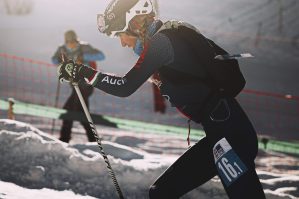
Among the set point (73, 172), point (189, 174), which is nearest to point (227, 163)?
point (189, 174)

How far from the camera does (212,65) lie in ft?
9.13

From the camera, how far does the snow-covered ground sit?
438cm

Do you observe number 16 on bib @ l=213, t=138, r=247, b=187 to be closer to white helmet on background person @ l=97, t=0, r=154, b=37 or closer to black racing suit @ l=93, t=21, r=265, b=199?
black racing suit @ l=93, t=21, r=265, b=199

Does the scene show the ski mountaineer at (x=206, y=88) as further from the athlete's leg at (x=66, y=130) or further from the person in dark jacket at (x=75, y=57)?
the athlete's leg at (x=66, y=130)

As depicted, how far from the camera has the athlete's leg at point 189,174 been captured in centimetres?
300

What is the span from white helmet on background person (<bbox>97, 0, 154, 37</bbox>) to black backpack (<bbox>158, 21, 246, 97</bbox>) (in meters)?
0.27

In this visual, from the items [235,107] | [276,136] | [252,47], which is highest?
[235,107]

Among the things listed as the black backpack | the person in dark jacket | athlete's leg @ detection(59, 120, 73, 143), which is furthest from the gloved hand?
athlete's leg @ detection(59, 120, 73, 143)

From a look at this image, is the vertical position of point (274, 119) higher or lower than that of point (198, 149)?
lower

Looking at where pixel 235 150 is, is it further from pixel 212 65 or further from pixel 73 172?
pixel 73 172

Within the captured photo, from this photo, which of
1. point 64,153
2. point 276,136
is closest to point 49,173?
point 64,153

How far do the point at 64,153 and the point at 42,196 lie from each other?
71cm

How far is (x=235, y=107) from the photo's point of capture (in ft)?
9.29

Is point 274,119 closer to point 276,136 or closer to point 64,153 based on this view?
point 276,136
